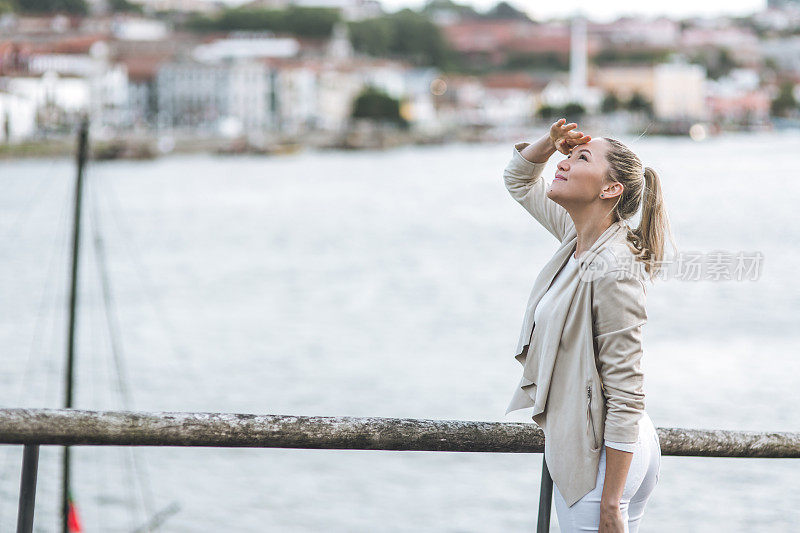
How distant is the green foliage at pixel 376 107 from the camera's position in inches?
3506

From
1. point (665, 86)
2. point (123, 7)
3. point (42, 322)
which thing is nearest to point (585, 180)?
point (42, 322)

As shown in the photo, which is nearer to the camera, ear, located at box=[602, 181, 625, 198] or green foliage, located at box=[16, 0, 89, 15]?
ear, located at box=[602, 181, 625, 198]

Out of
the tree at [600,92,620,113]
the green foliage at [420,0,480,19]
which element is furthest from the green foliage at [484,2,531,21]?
the tree at [600,92,620,113]

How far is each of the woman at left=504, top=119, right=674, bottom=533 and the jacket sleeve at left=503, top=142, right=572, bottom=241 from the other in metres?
0.15

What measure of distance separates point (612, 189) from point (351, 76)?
323 feet

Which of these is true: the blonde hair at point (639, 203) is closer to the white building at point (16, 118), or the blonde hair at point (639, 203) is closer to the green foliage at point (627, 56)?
the white building at point (16, 118)

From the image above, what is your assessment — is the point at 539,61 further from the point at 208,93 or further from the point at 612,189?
the point at 612,189

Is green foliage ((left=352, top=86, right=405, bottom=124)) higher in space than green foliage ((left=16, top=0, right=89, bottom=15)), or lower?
lower

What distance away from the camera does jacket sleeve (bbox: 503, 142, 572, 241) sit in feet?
5.85

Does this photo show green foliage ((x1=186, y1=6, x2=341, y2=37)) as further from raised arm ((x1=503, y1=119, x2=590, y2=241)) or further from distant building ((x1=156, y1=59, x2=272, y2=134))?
raised arm ((x1=503, y1=119, x2=590, y2=241))

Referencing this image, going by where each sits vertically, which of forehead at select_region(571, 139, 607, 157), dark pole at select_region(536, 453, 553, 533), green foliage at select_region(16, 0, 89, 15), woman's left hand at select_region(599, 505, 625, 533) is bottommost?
dark pole at select_region(536, 453, 553, 533)

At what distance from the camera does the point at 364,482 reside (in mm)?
10438

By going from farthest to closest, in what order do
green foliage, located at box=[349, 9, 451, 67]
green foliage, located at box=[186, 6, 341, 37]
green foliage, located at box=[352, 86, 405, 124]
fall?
green foliage, located at box=[349, 9, 451, 67], green foliage, located at box=[186, 6, 341, 37], green foliage, located at box=[352, 86, 405, 124]

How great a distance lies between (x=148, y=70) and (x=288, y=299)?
68.6 metres
